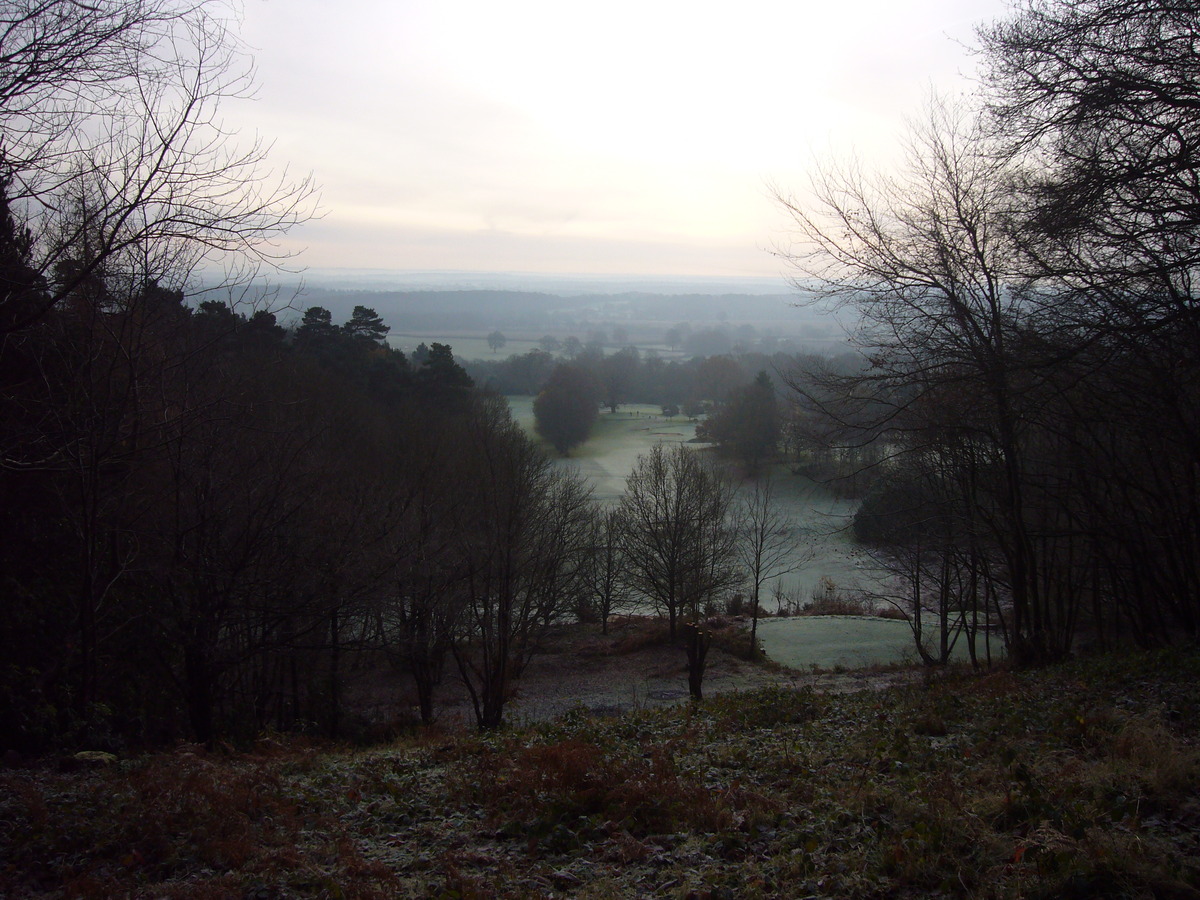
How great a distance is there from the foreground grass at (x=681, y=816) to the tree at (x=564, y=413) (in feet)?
105

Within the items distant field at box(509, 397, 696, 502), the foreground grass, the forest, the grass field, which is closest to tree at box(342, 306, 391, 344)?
distant field at box(509, 397, 696, 502)

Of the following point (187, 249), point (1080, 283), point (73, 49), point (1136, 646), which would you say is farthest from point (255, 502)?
point (1136, 646)

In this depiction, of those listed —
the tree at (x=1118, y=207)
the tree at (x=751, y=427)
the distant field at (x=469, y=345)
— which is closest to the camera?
the tree at (x=1118, y=207)

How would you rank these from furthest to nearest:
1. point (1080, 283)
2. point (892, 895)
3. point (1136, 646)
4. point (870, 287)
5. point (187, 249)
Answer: point (1136, 646) < point (870, 287) < point (1080, 283) < point (187, 249) < point (892, 895)

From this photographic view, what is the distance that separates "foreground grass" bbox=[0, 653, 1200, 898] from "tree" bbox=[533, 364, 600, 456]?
31940 mm

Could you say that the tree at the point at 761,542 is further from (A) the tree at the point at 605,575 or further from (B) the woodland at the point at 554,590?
(B) the woodland at the point at 554,590

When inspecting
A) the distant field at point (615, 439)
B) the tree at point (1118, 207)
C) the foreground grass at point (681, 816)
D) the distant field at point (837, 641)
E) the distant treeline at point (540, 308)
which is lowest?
the distant field at point (837, 641)

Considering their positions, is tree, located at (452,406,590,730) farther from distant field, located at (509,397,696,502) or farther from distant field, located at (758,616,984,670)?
distant field, located at (509,397,696,502)

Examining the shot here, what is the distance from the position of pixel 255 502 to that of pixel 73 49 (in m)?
8.79

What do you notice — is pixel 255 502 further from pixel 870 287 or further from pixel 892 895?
pixel 892 895

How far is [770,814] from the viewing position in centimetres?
487

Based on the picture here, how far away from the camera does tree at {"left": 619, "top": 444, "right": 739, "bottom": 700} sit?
2480 cm

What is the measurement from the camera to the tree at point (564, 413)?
1540 inches

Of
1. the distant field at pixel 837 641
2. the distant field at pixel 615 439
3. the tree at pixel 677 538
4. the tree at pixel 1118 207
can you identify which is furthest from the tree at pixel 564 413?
the tree at pixel 1118 207
